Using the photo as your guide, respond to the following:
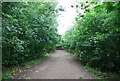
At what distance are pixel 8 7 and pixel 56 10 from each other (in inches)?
226

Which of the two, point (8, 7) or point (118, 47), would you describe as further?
point (118, 47)

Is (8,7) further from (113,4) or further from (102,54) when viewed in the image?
(102,54)

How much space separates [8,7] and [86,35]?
4.78 meters

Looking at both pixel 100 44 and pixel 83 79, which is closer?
pixel 83 79

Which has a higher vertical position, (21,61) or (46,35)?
(46,35)

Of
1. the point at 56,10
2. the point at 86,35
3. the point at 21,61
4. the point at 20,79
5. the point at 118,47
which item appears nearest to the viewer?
the point at 20,79

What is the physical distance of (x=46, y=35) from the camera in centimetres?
860

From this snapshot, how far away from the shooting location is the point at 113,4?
78.7 inches

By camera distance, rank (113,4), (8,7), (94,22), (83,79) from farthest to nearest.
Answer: (94,22) < (83,79) < (8,7) < (113,4)

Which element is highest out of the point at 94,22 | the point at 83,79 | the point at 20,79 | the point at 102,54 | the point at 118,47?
the point at 94,22

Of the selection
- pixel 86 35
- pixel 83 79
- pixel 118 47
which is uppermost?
pixel 86 35

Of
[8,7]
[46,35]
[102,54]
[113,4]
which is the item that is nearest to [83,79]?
[102,54]

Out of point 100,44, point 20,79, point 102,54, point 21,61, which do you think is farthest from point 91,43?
point 21,61

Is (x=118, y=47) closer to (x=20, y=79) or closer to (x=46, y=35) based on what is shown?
(x=20, y=79)
